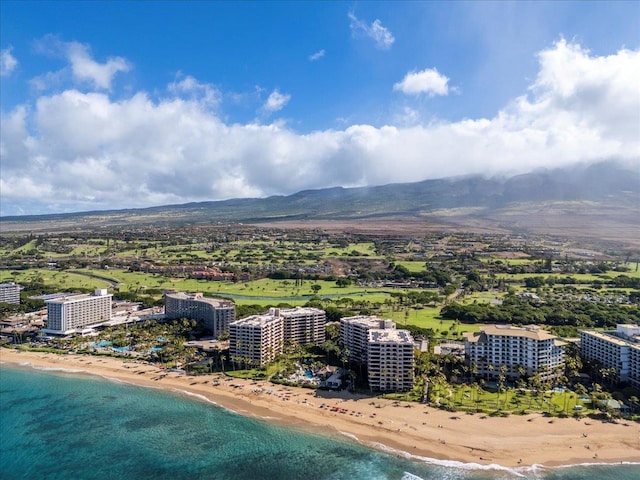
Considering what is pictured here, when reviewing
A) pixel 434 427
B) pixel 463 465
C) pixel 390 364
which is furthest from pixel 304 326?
pixel 463 465

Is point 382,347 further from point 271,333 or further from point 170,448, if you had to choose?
point 170,448

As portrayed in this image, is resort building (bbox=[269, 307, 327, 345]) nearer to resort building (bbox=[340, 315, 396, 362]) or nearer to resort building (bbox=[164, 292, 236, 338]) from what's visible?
resort building (bbox=[340, 315, 396, 362])

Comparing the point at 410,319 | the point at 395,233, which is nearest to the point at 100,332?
the point at 410,319

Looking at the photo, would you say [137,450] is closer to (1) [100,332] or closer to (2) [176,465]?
(2) [176,465]

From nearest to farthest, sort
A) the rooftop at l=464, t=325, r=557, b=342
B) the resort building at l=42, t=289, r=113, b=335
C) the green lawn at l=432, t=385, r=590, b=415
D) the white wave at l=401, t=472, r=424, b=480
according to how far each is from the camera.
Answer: the white wave at l=401, t=472, r=424, b=480, the green lawn at l=432, t=385, r=590, b=415, the rooftop at l=464, t=325, r=557, b=342, the resort building at l=42, t=289, r=113, b=335

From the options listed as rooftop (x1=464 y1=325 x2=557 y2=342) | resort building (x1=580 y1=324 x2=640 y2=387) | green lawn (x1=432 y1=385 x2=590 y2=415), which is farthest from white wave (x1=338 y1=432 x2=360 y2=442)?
resort building (x1=580 y1=324 x2=640 y2=387)

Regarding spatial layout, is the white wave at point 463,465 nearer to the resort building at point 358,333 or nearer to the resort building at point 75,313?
the resort building at point 358,333
